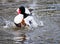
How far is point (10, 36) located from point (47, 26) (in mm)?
2264

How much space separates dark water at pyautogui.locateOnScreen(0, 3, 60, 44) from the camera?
44.9ft

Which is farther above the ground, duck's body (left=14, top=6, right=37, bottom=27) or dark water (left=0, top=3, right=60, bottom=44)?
duck's body (left=14, top=6, right=37, bottom=27)

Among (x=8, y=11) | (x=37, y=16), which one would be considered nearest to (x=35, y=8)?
(x=8, y=11)

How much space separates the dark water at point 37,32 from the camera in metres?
13.7

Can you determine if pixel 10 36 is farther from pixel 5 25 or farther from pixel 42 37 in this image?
pixel 5 25

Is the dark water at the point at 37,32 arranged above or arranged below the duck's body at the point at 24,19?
below

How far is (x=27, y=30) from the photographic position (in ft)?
51.9

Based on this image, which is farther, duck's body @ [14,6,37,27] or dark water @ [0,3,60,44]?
duck's body @ [14,6,37,27]

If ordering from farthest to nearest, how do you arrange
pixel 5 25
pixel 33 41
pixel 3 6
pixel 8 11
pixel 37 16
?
pixel 3 6
pixel 8 11
pixel 37 16
pixel 5 25
pixel 33 41

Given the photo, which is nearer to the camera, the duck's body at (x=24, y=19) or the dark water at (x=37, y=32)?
the dark water at (x=37, y=32)

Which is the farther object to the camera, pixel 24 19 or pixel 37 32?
pixel 24 19

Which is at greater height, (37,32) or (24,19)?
(24,19)

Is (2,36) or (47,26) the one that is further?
(47,26)

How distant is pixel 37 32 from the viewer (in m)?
15.1
